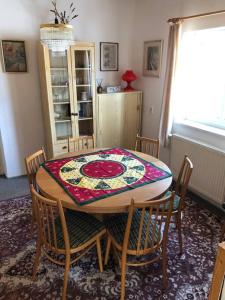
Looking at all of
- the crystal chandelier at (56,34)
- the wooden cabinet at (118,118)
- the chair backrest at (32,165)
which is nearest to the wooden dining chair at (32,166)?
the chair backrest at (32,165)

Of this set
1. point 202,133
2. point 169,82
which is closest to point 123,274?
point 202,133

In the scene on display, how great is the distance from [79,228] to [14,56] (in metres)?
2.57

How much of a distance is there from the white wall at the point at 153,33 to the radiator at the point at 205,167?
489mm

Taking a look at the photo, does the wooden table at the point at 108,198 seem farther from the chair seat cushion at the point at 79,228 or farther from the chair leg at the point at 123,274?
the chair leg at the point at 123,274

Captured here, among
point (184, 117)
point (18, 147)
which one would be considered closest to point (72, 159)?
point (18, 147)

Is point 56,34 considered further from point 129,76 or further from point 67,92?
point 129,76

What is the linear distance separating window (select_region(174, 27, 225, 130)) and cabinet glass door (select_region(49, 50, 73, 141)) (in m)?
1.53

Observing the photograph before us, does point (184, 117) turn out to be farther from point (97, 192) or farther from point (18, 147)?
point (18, 147)

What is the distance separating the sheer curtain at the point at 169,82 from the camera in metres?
2.94

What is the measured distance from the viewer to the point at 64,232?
62.9 inches

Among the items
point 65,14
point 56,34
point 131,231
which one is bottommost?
point 131,231

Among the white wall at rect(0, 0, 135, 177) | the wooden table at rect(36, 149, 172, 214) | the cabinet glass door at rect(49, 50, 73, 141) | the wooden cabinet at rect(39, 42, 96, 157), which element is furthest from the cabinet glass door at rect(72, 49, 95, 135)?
the wooden table at rect(36, 149, 172, 214)

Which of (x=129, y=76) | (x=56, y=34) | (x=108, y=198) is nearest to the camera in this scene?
(x=108, y=198)

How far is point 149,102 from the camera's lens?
3.84 meters
